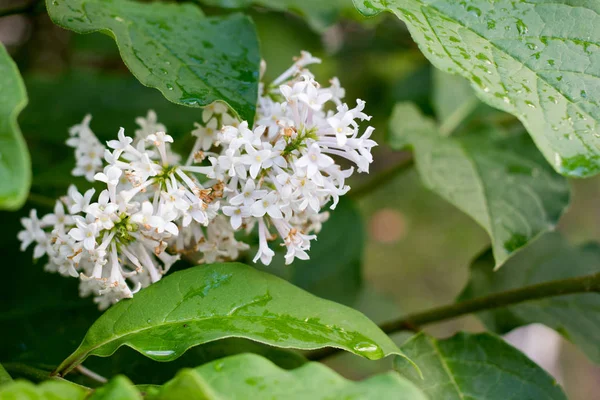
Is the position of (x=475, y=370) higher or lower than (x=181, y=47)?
lower

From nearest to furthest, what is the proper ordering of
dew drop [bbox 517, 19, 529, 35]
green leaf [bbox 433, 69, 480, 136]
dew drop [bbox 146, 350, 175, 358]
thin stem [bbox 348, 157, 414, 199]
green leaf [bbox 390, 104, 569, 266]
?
1. dew drop [bbox 146, 350, 175, 358]
2. dew drop [bbox 517, 19, 529, 35]
3. green leaf [bbox 390, 104, 569, 266]
4. thin stem [bbox 348, 157, 414, 199]
5. green leaf [bbox 433, 69, 480, 136]

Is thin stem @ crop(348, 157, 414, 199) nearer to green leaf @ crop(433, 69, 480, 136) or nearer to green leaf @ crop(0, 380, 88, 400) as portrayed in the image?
green leaf @ crop(433, 69, 480, 136)

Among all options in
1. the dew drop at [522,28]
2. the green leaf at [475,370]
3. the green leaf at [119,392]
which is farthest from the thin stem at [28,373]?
the dew drop at [522,28]

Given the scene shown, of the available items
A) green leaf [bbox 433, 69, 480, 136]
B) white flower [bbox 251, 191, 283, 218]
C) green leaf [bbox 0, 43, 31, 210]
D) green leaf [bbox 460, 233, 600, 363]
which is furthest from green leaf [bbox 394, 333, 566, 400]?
green leaf [bbox 433, 69, 480, 136]

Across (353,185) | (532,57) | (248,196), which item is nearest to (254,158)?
(248,196)

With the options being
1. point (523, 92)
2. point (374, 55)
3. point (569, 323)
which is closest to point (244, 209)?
point (523, 92)

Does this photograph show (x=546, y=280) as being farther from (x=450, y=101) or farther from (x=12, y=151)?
(x=12, y=151)
